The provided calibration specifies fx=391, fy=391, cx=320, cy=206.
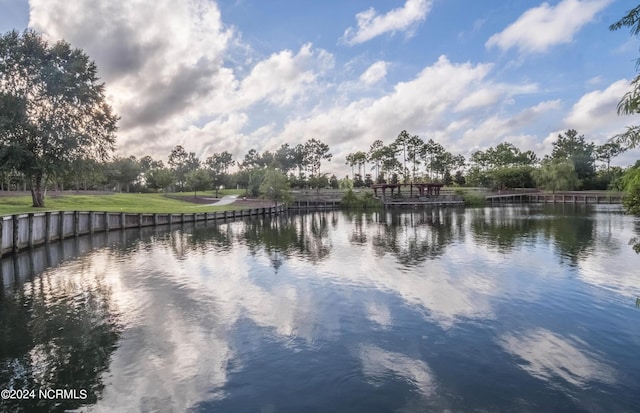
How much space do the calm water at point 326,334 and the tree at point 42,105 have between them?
19.4 metres

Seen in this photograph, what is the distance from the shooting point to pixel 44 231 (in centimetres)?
2786

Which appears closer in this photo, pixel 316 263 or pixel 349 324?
pixel 349 324

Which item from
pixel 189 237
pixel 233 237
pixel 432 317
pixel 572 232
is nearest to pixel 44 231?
pixel 189 237

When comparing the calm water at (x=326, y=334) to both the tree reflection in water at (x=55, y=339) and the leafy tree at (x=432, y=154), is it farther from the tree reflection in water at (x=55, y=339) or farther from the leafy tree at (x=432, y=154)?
the leafy tree at (x=432, y=154)

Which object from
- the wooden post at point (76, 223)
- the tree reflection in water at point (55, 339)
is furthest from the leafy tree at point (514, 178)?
the tree reflection in water at point (55, 339)

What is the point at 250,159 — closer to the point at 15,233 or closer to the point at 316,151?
the point at 316,151

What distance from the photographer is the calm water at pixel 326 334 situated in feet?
26.0

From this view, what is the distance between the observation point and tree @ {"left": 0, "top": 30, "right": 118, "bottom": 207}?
3625 cm

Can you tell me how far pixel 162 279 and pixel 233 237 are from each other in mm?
17095

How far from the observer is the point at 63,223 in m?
30.7

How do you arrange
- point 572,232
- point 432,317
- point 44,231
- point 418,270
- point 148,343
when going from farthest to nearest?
point 572,232 → point 44,231 → point 418,270 → point 432,317 → point 148,343

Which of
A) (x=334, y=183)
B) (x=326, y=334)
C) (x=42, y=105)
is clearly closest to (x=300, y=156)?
(x=334, y=183)

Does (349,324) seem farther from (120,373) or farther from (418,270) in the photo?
(418,270)

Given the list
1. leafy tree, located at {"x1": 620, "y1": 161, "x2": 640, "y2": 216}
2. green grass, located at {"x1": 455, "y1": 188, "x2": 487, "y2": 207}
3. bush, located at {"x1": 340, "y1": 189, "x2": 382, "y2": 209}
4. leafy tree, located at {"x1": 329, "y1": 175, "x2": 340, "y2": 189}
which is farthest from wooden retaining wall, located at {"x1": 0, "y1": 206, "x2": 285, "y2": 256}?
leafy tree, located at {"x1": 329, "y1": 175, "x2": 340, "y2": 189}
